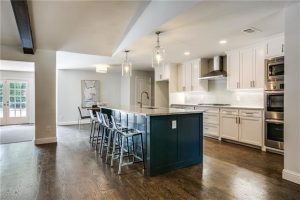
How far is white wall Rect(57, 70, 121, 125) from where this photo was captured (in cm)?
830

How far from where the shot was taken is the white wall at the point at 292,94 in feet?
8.44

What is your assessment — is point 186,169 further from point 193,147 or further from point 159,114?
point 159,114

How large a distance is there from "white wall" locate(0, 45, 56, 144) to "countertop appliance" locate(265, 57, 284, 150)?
5181 millimetres

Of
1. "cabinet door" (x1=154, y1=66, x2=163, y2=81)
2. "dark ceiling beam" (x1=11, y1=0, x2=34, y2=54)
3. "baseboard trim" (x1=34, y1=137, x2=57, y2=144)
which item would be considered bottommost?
"baseboard trim" (x1=34, y1=137, x2=57, y2=144)

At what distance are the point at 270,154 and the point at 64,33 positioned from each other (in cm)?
500

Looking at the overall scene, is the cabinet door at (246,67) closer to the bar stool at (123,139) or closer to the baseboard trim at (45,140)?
the bar stool at (123,139)

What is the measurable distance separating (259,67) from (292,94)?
1969 millimetres

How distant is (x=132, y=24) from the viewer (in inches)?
151

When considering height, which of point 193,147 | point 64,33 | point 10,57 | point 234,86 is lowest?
point 193,147

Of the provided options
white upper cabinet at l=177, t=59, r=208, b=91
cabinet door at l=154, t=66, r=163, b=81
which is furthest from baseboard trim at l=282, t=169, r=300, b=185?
cabinet door at l=154, t=66, r=163, b=81

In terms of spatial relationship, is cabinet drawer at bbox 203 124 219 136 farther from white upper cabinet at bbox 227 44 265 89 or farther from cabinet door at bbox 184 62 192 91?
cabinet door at bbox 184 62 192 91

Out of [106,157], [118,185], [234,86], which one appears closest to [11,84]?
[106,157]

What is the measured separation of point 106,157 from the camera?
363cm

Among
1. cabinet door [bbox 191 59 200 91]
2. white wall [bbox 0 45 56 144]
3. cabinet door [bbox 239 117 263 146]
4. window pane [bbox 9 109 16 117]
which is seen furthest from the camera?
window pane [bbox 9 109 16 117]
